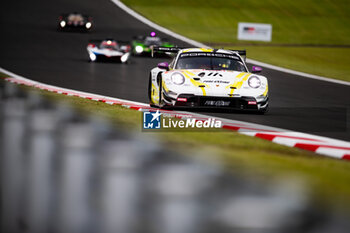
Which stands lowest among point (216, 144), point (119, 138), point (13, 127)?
point (216, 144)

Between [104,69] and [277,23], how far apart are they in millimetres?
23768

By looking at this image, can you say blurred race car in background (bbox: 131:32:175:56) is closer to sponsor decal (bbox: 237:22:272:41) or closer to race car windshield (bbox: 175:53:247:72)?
sponsor decal (bbox: 237:22:272:41)

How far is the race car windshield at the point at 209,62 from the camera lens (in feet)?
40.1

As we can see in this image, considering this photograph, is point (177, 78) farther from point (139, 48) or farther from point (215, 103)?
point (139, 48)

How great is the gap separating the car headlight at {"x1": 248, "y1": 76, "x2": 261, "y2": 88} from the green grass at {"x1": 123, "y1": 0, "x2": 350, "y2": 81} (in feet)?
46.8

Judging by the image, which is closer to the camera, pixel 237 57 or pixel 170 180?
pixel 170 180

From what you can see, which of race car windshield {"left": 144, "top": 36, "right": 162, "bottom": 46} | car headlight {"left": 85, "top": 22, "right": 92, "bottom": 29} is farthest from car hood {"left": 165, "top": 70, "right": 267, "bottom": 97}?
car headlight {"left": 85, "top": 22, "right": 92, "bottom": 29}

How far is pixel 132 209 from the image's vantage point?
2811 mm

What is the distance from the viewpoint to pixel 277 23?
1754 inches

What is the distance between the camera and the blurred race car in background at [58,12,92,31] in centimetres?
3741

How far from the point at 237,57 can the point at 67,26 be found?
25994 millimetres

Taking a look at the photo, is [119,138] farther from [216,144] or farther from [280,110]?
[280,110]

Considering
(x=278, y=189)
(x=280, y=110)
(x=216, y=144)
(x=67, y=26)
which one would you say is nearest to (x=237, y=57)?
(x=280, y=110)

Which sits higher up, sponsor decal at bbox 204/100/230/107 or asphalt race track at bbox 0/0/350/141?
sponsor decal at bbox 204/100/230/107
